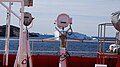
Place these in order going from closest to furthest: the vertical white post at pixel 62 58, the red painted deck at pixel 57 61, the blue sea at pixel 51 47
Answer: the vertical white post at pixel 62 58 < the red painted deck at pixel 57 61 < the blue sea at pixel 51 47

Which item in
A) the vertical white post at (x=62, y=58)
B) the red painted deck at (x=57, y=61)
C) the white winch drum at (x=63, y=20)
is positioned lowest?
the red painted deck at (x=57, y=61)

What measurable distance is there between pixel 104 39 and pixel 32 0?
10.6 feet

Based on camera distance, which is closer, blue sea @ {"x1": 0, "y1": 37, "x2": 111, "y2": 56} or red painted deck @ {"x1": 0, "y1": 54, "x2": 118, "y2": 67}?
red painted deck @ {"x1": 0, "y1": 54, "x2": 118, "y2": 67}

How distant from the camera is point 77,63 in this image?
1046 centimetres

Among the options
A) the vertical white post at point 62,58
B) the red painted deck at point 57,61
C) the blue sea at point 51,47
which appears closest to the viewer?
the vertical white post at point 62,58

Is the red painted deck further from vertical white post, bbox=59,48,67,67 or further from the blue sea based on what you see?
vertical white post, bbox=59,48,67,67

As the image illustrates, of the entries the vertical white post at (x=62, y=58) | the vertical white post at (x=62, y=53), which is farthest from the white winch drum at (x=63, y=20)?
the vertical white post at (x=62, y=58)

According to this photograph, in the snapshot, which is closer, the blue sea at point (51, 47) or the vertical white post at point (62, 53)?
the vertical white post at point (62, 53)

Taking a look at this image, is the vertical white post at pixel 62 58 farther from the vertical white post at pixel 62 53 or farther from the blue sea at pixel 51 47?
the blue sea at pixel 51 47

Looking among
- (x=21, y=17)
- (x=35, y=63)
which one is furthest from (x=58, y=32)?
(x=21, y=17)

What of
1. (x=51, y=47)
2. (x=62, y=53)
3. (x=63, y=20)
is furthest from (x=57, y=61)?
(x=51, y=47)

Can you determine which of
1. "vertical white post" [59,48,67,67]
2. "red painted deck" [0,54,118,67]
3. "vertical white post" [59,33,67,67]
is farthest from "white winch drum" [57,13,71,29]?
"red painted deck" [0,54,118,67]

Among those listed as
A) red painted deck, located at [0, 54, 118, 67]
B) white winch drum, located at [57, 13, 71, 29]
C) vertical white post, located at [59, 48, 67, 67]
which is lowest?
red painted deck, located at [0, 54, 118, 67]

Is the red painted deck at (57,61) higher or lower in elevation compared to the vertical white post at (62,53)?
lower
